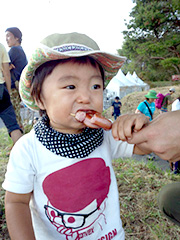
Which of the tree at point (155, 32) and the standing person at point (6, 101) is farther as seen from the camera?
the tree at point (155, 32)

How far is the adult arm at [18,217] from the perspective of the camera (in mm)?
925

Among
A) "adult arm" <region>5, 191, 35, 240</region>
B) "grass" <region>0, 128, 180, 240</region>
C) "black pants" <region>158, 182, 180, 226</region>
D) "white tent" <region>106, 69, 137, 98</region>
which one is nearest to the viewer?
"adult arm" <region>5, 191, 35, 240</region>

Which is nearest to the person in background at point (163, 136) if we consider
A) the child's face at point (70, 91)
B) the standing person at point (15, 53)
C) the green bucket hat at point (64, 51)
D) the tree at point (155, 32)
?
the child's face at point (70, 91)

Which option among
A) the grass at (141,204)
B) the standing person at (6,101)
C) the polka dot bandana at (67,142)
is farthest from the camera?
the standing person at (6,101)

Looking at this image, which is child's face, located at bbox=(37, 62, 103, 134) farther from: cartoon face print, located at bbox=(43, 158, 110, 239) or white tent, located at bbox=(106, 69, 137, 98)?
white tent, located at bbox=(106, 69, 137, 98)

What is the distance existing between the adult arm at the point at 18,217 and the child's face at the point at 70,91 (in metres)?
0.46

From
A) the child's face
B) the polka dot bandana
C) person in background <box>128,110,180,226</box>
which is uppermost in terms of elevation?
the child's face

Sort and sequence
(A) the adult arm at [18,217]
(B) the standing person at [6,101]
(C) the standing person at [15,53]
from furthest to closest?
(C) the standing person at [15,53] < (B) the standing person at [6,101] < (A) the adult arm at [18,217]

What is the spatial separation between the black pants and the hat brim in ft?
3.15

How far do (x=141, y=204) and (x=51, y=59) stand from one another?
169cm

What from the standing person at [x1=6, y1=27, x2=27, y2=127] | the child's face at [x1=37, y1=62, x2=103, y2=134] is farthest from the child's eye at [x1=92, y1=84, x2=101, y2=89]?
the standing person at [x1=6, y1=27, x2=27, y2=127]

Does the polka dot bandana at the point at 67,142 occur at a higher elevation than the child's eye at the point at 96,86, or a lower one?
lower

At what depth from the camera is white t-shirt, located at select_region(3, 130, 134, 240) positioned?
100 cm

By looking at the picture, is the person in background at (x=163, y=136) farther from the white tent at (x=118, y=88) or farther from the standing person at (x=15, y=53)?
the white tent at (x=118, y=88)
